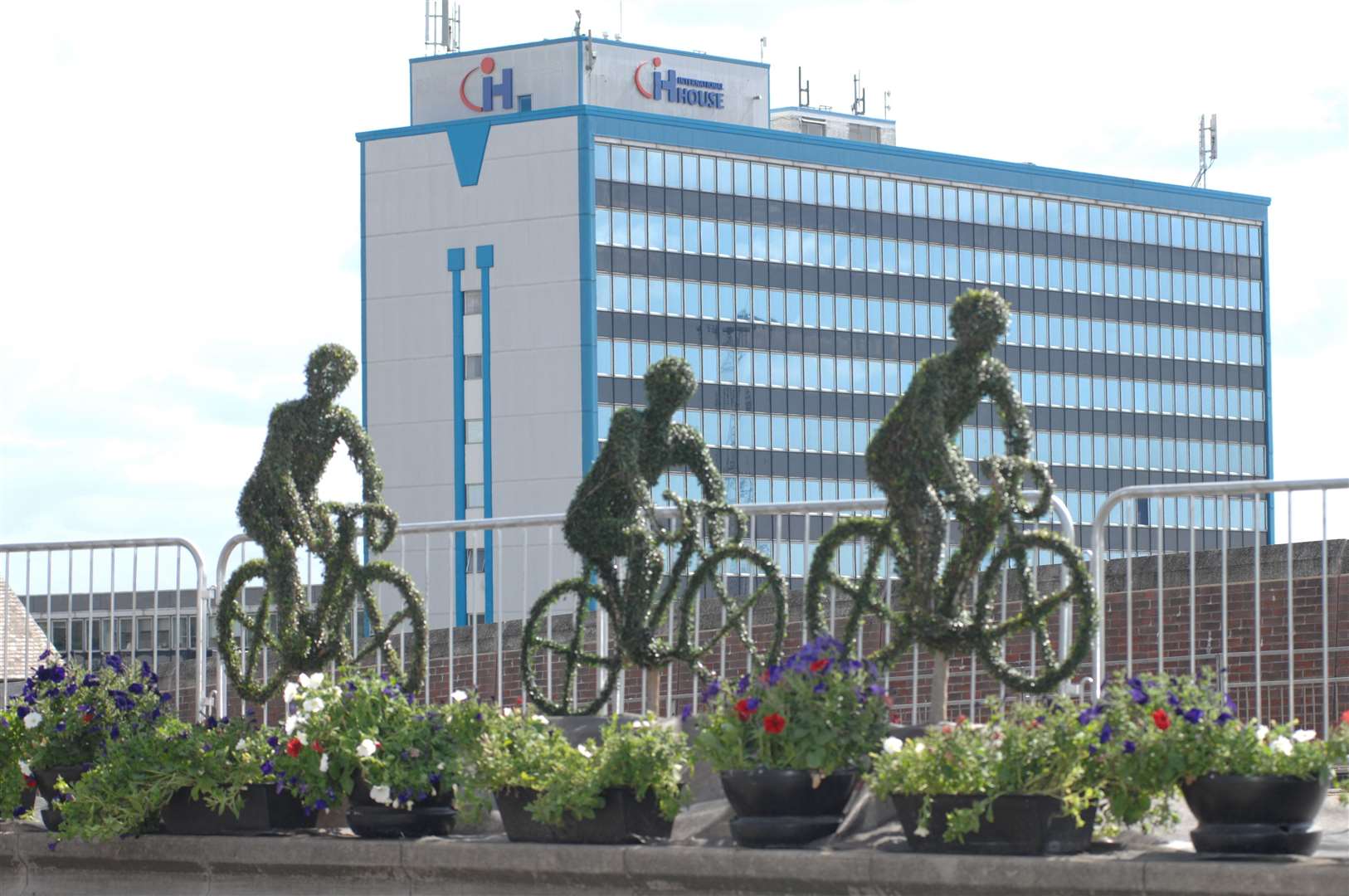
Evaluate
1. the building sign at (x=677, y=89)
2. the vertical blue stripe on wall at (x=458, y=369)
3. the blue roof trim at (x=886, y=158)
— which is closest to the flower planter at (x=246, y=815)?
the blue roof trim at (x=886, y=158)

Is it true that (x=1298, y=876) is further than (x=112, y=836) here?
No

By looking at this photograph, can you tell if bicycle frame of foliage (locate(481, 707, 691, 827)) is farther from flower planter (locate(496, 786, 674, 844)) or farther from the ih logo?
the ih logo

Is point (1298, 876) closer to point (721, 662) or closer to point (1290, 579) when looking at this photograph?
point (1290, 579)

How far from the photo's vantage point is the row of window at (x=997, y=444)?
87000 mm

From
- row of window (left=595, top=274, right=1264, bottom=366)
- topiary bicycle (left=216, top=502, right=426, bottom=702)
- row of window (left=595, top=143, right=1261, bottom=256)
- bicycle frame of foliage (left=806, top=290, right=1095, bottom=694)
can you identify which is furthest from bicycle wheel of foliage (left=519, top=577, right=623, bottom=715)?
row of window (left=595, top=274, right=1264, bottom=366)

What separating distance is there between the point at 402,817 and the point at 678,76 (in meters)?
77.5

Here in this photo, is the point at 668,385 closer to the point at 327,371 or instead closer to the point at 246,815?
the point at 327,371

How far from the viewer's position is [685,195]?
8638 cm

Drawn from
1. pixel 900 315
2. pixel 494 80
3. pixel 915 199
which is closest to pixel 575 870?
pixel 494 80

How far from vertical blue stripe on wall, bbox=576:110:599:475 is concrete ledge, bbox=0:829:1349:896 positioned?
235ft

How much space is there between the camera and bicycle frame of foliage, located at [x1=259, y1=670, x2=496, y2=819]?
976cm

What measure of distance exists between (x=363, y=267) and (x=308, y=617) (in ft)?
255

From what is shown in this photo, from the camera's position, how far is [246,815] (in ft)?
33.7

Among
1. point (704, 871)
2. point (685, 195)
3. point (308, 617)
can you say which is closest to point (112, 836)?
point (308, 617)
